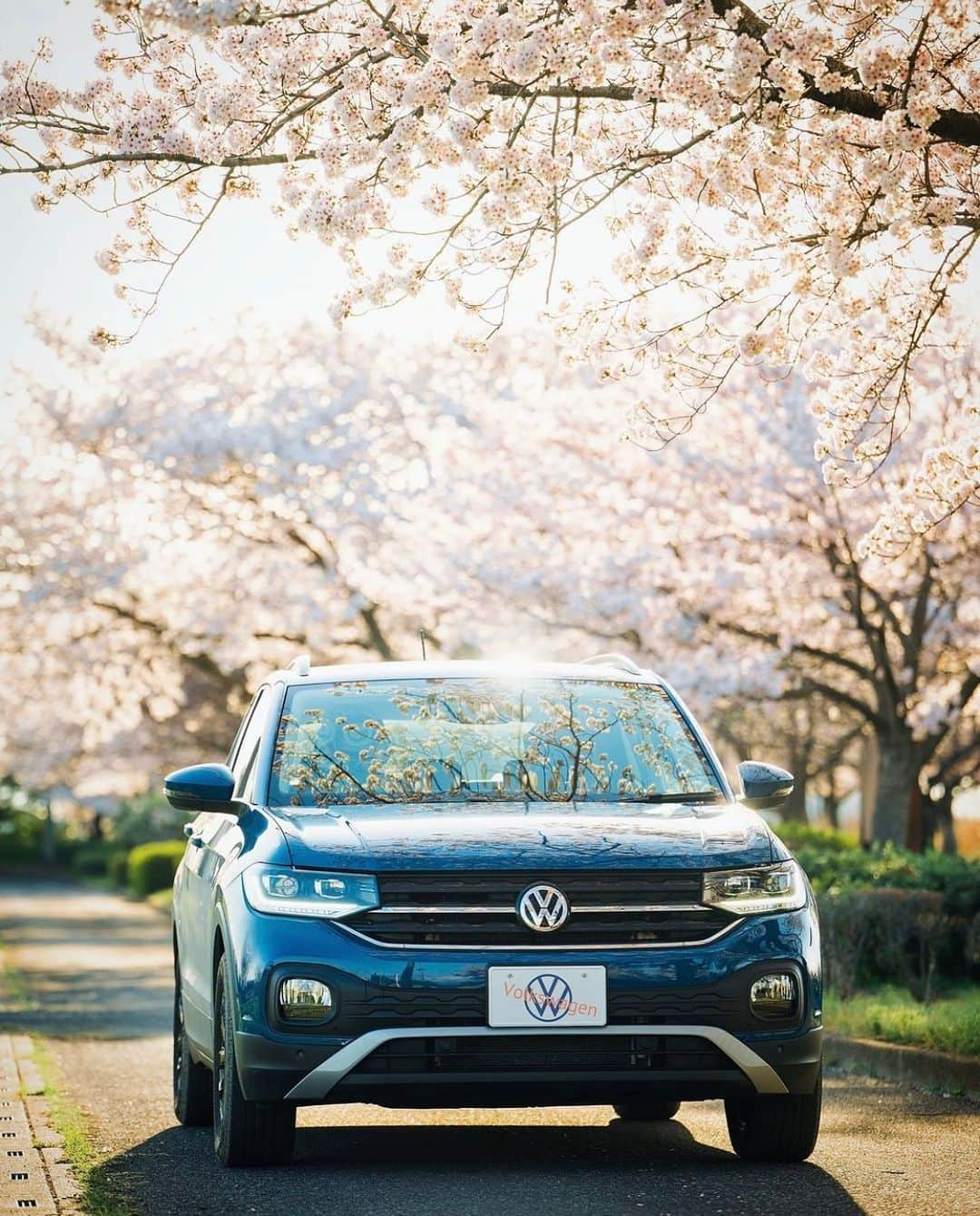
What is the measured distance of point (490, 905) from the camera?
6621 mm

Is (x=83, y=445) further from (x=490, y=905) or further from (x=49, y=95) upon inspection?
(x=490, y=905)

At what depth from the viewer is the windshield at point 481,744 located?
298 inches

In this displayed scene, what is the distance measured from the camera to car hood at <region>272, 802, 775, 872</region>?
6688mm

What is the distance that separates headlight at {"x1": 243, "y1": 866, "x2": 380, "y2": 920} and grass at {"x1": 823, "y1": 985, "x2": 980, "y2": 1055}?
475 centimetres

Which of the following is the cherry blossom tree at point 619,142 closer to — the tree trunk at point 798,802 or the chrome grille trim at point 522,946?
the chrome grille trim at point 522,946

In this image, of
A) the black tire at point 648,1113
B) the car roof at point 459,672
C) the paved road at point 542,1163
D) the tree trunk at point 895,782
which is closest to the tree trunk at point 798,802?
the tree trunk at point 895,782

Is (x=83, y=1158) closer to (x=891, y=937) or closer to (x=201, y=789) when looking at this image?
(x=201, y=789)

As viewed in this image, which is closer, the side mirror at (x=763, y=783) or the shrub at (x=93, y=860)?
the side mirror at (x=763, y=783)

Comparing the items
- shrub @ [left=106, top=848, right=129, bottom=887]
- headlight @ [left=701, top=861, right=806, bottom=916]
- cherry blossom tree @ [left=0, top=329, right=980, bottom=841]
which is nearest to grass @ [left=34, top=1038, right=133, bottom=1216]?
headlight @ [left=701, top=861, right=806, bottom=916]

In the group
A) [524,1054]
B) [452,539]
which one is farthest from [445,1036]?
[452,539]

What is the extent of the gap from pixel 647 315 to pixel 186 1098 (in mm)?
4587

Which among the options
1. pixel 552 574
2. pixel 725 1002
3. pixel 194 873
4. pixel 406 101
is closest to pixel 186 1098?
pixel 194 873

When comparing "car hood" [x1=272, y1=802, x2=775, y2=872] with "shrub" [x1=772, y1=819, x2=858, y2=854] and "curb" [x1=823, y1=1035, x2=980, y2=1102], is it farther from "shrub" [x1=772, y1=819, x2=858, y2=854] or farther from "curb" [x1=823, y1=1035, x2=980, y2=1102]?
"shrub" [x1=772, y1=819, x2=858, y2=854]

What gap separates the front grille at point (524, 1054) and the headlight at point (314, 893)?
1.48 ft
